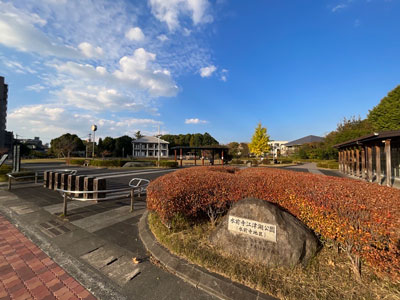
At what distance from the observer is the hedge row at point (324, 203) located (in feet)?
6.54

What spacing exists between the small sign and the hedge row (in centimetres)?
50

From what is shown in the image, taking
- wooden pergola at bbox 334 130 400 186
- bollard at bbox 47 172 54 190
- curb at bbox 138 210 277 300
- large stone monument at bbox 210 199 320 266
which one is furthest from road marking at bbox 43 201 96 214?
wooden pergola at bbox 334 130 400 186

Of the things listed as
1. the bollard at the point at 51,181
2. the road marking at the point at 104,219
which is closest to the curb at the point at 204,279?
the road marking at the point at 104,219

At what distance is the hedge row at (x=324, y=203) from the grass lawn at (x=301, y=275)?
0.87 ft

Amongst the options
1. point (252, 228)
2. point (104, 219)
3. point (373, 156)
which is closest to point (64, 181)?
point (104, 219)

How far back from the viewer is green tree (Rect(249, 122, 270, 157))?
29062mm

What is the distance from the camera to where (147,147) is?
54656mm

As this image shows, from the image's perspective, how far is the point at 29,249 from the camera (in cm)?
324

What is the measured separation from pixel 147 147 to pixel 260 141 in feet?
125

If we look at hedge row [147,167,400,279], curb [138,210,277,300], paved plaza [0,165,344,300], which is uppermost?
hedge row [147,167,400,279]

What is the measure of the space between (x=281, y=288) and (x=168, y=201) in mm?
2066

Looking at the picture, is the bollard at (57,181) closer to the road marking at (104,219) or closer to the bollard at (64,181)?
the bollard at (64,181)

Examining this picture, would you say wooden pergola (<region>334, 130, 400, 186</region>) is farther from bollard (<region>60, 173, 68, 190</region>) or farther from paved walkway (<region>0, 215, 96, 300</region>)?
bollard (<region>60, 173, 68, 190</region>)

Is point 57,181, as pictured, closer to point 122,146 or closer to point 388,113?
point 388,113
